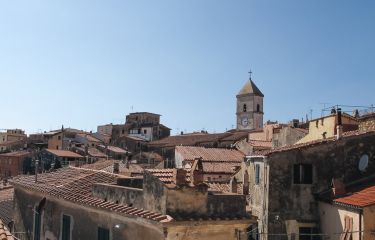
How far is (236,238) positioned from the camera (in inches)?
495

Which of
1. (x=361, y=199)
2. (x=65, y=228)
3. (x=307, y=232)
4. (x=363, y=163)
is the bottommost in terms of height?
(x=307, y=232)

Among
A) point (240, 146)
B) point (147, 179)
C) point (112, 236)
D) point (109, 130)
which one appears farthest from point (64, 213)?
point (109, 130)

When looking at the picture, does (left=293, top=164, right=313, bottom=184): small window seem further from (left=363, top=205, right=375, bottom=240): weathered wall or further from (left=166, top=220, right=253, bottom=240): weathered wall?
(left=166, top=220, right=253, bottom=240): weathered wall

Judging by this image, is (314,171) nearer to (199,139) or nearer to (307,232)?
(307,232)

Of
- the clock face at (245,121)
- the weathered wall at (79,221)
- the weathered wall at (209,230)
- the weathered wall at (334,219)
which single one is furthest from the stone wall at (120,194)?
the clock face at (245,121)

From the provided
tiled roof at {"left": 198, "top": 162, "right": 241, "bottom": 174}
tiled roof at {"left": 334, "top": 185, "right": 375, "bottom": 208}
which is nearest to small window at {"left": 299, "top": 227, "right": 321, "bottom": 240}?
tiled roof at {"left": 334, "top": 185, "right": 375, "bottom": 208}

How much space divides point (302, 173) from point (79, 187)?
1022 centimetres

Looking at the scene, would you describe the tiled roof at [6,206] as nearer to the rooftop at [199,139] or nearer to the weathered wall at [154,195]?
the weathered wall at [154,195]

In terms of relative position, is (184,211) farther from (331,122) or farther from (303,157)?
(331,122)

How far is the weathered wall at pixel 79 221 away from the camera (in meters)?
12.0

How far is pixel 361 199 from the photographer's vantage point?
18.3 metres

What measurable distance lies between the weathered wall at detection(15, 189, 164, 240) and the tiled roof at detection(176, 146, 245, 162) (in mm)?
24100

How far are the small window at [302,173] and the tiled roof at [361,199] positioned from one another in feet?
6.94

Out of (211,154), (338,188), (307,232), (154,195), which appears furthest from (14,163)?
(154,195)
